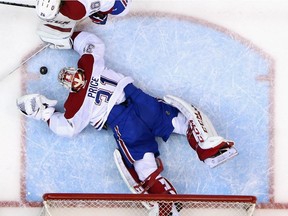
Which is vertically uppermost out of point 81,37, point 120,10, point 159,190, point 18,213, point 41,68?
point 120,10

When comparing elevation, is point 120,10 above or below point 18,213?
above

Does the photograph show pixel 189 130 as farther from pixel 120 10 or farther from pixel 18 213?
pixel 18 213

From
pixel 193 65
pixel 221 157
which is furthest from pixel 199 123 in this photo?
pixel 193 65

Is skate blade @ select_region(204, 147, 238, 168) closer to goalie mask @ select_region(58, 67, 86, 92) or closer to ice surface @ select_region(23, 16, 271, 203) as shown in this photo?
ice surface @ select_region(23, 16, 271, 203)

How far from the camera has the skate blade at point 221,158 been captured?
337cm

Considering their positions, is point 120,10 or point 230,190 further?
point 230,190

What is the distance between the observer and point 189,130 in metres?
3.48

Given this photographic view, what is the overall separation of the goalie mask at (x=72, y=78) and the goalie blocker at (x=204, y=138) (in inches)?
15.9

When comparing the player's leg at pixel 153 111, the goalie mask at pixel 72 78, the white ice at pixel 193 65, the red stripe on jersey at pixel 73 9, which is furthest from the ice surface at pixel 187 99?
the red stripe on jersey at pixel 73 9

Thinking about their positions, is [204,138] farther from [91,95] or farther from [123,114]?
[91,95]

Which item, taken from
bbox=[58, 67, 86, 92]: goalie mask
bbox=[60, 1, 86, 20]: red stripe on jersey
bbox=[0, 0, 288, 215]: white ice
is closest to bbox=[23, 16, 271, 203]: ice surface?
bbox=[0, 0, 288, 215]: white ice

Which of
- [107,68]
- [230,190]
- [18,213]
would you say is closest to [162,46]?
[107,68]

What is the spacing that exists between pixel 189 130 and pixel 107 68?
19.0 inches

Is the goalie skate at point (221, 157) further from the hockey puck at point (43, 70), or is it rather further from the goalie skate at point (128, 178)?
the hockey puck at point (43, 70)
